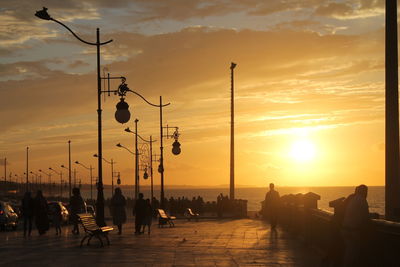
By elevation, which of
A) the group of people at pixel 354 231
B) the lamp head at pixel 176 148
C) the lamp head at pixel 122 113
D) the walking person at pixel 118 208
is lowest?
the walking person at pixel 118 208

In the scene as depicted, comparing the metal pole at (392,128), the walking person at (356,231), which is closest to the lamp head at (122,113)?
the metal pole at (392,128)

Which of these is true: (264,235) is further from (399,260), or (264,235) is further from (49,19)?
(399,260)

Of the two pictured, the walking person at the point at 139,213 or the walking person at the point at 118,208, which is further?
the walking person at the point at 139,213

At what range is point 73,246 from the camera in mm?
24094

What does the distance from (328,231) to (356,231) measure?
3974mm

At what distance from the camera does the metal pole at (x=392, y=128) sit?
722 inches

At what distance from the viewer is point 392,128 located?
18453mm

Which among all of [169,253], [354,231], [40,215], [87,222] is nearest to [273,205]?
[40,215]

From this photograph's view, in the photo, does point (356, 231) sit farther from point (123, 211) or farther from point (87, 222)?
point (123, 211)

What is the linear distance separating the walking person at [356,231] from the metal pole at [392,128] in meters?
3.92

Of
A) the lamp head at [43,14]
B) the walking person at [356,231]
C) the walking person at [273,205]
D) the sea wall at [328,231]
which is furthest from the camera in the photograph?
the walking person at [273,205]

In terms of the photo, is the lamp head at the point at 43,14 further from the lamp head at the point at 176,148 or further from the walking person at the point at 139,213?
the lamp head at the point at 176,148

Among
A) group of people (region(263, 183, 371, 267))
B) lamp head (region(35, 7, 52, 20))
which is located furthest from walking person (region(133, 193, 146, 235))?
group of people (region(263, 183, 371, 267))

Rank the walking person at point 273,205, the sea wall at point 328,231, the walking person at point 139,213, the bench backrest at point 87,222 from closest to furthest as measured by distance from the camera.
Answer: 1. the sea wall at point 328,231
2. the bench backrest at point 87,222
3. the walking person at point 139,213
4. the walking person at point 273,205
